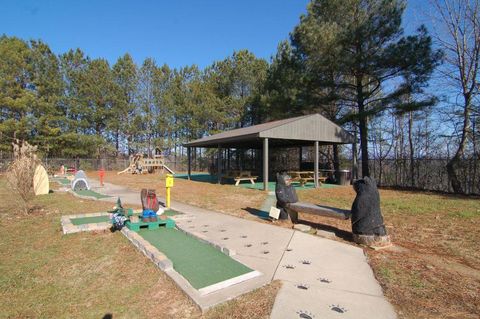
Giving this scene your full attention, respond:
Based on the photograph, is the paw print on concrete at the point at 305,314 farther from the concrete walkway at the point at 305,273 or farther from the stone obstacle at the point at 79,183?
the stone obstacle at the point at 79,183

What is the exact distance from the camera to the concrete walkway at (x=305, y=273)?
9.25 feet

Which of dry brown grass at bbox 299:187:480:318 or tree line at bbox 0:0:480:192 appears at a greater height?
tree line at bbox 0:0:480:192

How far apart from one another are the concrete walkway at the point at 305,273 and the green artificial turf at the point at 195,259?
235 millimetres

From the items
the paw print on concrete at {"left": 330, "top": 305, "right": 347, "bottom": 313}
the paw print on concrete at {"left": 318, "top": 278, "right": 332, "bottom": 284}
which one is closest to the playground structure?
the paw print on concrete at {"left": 318, "top": 278, "right": 332, "bottom": 284}

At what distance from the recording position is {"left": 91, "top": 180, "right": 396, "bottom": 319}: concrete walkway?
2820 mm

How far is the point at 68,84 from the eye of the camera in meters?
31.9

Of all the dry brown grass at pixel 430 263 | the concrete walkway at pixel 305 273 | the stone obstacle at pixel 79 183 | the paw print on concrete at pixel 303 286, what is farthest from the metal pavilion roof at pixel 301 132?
the paw print on concrete at pixel 303 286

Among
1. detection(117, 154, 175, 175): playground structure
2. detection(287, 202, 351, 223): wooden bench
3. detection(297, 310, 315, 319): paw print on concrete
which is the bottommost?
detection(297, 310, 315, 319): paw print on concrete

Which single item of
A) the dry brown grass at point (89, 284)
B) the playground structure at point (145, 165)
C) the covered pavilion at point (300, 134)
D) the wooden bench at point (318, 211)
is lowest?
the dry brown grass at point (89, 284)

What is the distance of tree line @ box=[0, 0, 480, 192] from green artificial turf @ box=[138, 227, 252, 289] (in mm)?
13502

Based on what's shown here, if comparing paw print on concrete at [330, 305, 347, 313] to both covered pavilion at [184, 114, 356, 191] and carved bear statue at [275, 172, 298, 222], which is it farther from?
covered pavilion at [184, 114, 356, 191]

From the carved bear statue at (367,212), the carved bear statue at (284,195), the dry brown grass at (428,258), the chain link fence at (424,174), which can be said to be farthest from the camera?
the chain link fence at (424,174)

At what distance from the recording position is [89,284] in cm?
355

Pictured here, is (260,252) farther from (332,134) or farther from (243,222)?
(332,134)
